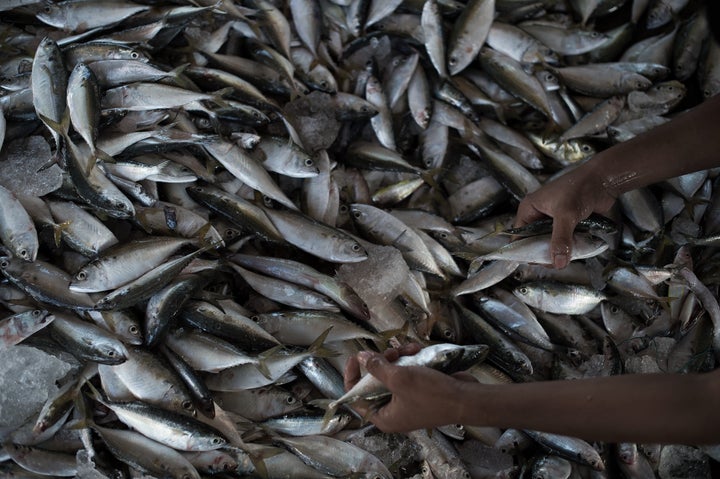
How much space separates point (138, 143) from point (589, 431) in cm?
184

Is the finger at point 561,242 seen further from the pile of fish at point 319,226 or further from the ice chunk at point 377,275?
the ice chunk at point 377,275

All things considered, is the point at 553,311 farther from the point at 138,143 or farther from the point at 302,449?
the point at 138,143

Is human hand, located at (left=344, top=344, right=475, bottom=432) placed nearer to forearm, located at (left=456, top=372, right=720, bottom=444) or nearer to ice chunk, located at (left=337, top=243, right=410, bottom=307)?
forearm, located at (left=456, top=372, right=720, bottom=444)

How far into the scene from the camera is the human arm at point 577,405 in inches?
53.3

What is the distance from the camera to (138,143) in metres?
2.38

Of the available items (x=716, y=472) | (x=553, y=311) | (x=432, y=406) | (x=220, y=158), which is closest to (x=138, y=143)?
(x=220, y=158)

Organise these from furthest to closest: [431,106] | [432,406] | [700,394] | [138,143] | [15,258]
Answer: [431,106], [138,143], [15,258], [432,406], [700,394]

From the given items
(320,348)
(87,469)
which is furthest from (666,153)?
(87,469)

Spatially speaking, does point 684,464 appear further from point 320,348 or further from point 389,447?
point 320,348

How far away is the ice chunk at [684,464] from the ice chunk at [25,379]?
2.25 metres

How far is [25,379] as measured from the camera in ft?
7.09

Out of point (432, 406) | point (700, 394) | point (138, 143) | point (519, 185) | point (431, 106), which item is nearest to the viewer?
point (700, 394)

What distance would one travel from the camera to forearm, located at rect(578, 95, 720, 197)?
6.82 feet

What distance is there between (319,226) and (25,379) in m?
1.17
